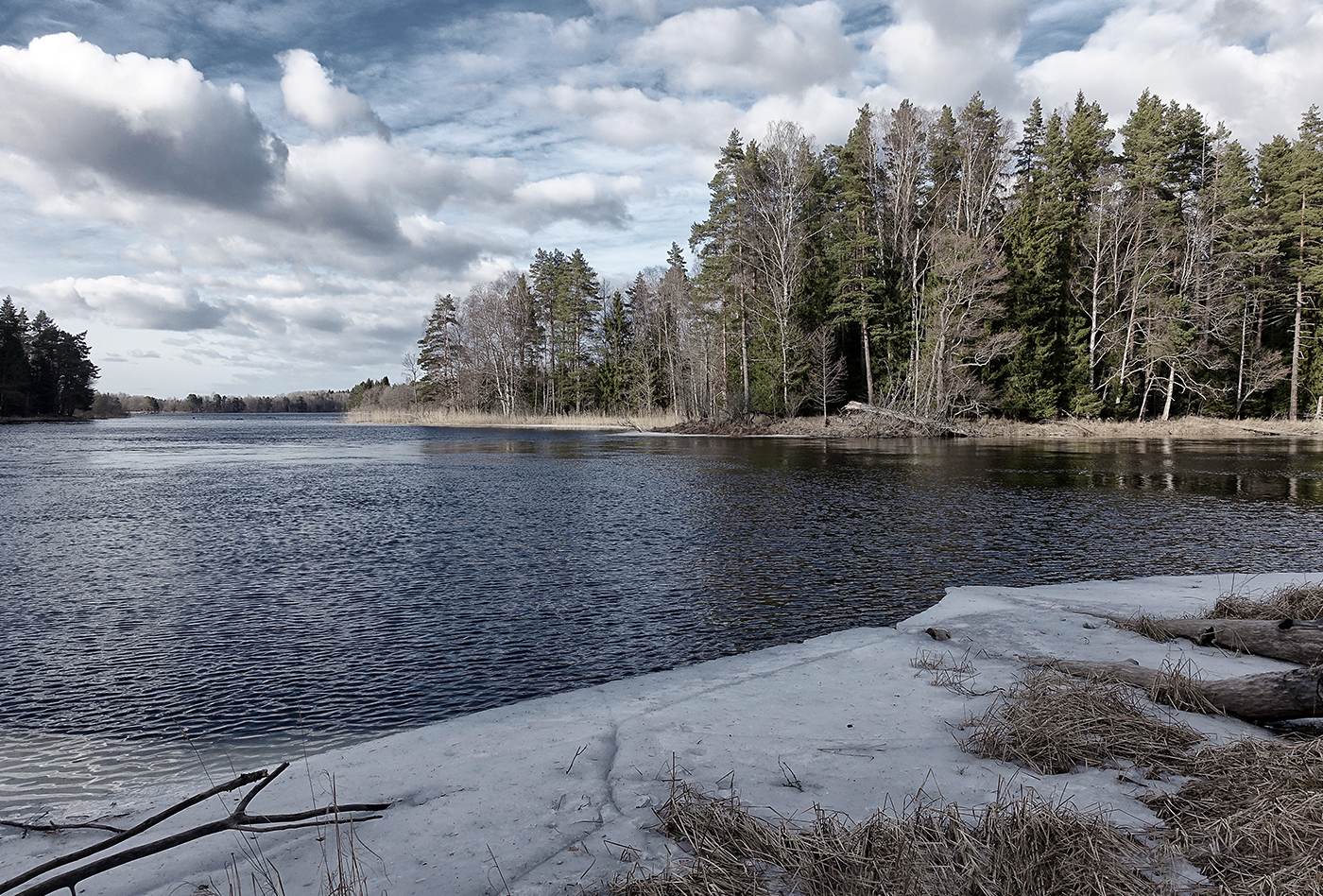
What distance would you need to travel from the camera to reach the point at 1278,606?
7.06m

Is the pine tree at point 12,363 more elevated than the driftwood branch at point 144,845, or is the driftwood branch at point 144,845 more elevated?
the pine tree at point 12,363

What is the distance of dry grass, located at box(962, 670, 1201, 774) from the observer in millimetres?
4062

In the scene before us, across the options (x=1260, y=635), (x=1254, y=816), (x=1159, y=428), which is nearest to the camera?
(x=1254, y=816)

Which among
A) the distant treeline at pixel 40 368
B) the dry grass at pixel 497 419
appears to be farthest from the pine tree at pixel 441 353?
the distant treeline at pixel 40 368

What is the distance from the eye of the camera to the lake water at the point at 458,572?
20.0 ft

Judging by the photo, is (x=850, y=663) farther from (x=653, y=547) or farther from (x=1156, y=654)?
(x=653, y=547)

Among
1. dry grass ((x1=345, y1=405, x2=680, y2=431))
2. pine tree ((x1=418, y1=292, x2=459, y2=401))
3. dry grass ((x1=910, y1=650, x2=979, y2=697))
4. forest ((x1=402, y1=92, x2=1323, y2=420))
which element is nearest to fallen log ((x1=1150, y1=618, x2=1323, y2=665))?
dry grass ((x1=910, y1=650, x2=979, y2=697))

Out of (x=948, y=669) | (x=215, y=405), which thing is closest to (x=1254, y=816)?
(x=948, y=669)

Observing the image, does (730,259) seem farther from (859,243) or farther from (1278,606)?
(1278,606)

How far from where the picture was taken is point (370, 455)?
34.9 meters

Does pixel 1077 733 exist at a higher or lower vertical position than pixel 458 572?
higher

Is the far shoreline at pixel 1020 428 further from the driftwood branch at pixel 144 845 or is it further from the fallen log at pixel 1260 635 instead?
the driftwood branch at pixel 144 845

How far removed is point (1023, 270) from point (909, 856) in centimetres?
4653

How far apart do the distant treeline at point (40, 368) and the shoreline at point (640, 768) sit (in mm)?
95812
